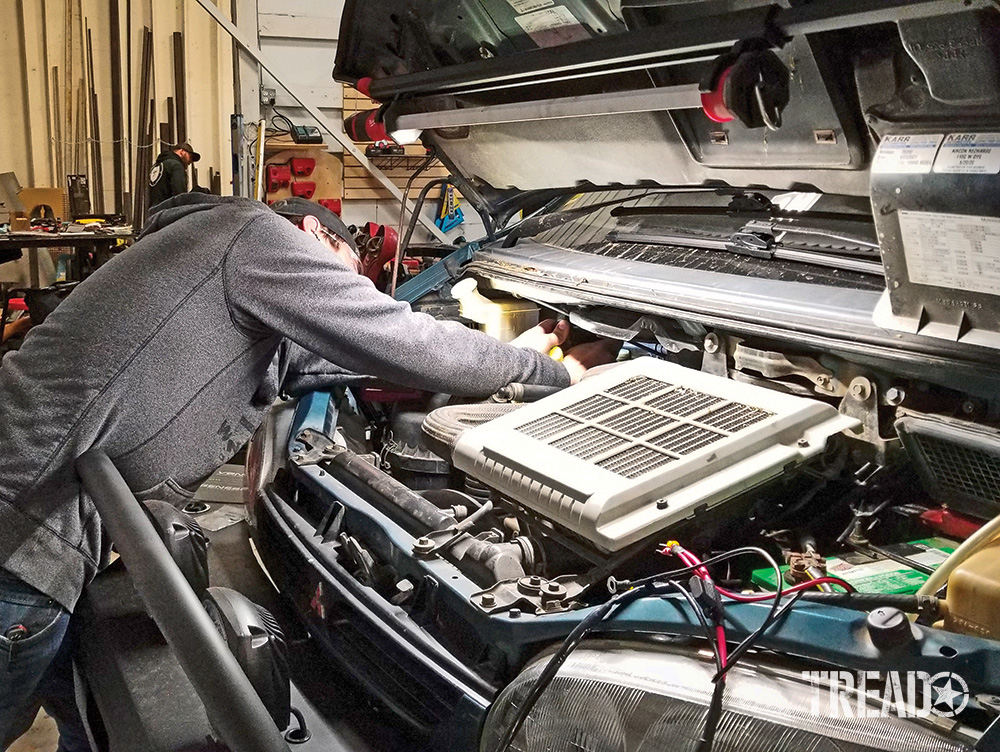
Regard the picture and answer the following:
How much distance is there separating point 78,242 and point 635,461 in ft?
17.1

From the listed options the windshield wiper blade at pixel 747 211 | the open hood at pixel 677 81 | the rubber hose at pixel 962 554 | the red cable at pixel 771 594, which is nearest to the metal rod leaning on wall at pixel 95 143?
the open hood at pixel 677 81

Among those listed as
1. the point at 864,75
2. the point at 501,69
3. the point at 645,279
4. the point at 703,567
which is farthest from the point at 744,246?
the point at 703,567

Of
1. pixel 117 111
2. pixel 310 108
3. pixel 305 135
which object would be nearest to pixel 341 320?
pixel 305 135

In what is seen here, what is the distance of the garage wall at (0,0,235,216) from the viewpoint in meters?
6.06

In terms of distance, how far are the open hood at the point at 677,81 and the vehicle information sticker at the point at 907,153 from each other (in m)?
0.02

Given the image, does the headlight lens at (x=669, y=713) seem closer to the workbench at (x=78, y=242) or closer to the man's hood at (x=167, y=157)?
the man's hood at (x=167, y=157)

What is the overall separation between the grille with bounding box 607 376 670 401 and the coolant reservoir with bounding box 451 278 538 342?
0.76m

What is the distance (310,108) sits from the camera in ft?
18.6

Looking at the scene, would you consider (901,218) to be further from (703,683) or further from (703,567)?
(703,683)

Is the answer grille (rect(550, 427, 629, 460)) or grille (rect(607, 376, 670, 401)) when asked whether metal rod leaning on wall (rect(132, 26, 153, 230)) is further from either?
grille (rect(550, 427, 629, 460))

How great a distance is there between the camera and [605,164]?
1994 millimetres

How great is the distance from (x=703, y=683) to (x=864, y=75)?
986 mm

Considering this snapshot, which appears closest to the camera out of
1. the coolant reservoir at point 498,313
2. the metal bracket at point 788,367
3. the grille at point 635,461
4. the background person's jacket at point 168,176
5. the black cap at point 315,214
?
the grille at point 635,461

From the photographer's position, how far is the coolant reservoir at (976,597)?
0.95 m
